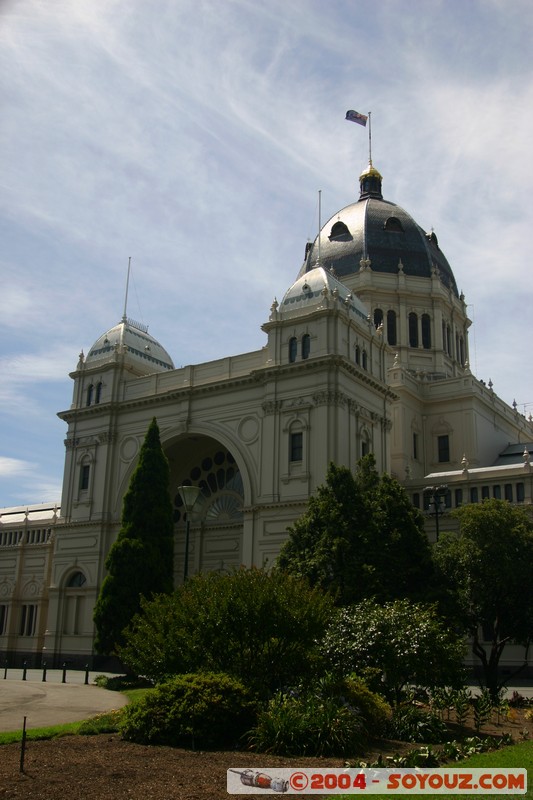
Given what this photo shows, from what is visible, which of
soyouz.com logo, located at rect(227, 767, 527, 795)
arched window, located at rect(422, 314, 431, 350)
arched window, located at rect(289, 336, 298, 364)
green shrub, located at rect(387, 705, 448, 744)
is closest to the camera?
soyouz.com logo, located at rect(227, 767, 527, 795)

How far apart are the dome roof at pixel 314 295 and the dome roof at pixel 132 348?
15.0 metres

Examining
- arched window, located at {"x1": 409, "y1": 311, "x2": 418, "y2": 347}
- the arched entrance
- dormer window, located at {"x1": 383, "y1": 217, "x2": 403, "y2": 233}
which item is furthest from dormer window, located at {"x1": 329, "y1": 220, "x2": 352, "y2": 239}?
the arched entrance

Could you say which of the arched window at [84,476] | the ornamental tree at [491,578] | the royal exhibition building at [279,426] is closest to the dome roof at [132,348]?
the royal exhibition building at [279,426]

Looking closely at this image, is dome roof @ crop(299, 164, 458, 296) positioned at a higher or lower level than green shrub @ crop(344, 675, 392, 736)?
higher

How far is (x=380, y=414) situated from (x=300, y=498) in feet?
31.9

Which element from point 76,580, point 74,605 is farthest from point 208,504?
point 74,605

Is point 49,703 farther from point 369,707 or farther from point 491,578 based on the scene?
point 491,578

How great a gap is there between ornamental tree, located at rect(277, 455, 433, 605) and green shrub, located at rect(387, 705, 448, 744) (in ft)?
40.2

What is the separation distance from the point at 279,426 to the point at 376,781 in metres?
36.6

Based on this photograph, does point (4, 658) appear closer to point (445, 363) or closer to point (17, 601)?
point (17, 601)

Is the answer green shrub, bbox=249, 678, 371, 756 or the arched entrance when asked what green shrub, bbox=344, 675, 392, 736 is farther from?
the arched entrance

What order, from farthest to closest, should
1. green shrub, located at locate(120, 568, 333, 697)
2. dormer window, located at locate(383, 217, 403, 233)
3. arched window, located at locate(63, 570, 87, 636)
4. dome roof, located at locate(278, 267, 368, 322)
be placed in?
1. dormer window, located at locate(383, 217, 403, 233)
2. arched window, located at locate(63, 570, 87, 636)
3. dome roof, located at locate(278, 267, 368, 322)
4. green shrub, located at locate(120, 568, 333, 697)

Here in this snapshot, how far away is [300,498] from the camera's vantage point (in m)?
46.4

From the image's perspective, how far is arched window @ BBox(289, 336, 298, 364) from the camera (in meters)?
50.4
